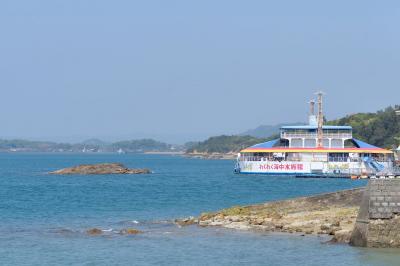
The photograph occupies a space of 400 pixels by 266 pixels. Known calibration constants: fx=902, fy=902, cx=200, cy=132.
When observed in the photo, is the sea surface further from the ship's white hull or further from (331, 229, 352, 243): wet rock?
the ship's white hull

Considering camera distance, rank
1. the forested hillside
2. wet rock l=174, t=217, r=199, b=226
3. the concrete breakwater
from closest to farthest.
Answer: the concrete breakwater
wet rock l=174, t=217, r=199, b=226
the forested hillside

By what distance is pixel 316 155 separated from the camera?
106m

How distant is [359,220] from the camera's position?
3331 centimetres

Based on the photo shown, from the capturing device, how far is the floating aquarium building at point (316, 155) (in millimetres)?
105312

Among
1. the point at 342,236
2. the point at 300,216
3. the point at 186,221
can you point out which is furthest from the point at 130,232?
the point at 342,236

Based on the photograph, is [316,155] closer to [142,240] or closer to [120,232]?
[120,232]

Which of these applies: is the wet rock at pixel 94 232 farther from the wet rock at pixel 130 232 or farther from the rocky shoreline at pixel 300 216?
the rocky shoreline at pixel 300 216

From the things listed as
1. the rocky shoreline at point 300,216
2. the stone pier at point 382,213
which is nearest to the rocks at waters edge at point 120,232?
the rocky shoreline at point 300,216

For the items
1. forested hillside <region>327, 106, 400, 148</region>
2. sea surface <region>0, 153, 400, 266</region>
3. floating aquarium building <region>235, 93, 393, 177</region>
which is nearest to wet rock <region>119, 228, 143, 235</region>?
sea surface <region>0, 153, 400, 266</region>

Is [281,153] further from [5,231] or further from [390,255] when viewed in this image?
[390,255]

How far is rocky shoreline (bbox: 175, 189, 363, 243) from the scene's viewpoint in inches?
1535

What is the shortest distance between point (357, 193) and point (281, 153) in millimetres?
60963

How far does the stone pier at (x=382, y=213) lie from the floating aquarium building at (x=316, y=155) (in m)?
71.4

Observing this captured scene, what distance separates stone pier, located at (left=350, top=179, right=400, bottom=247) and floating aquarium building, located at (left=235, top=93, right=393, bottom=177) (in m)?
71.4
